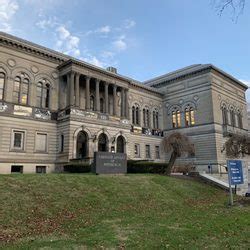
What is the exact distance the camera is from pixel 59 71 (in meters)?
36.8

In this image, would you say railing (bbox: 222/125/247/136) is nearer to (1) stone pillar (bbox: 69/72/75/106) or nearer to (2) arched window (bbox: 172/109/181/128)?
(2) arched window (bbox: 172/109/181/128)

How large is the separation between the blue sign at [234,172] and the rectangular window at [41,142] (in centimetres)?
2124

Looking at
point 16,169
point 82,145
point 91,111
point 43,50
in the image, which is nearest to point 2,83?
point 43,50

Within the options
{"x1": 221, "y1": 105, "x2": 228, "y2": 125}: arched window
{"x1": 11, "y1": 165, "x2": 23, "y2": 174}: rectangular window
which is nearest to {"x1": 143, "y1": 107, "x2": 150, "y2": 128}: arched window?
{"x1": 221, "y1": 105, "x2": 228, "y2": 125}: arched window

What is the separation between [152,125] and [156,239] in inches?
1598

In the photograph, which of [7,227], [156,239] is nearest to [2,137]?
[7,227]

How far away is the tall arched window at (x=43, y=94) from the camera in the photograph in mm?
34406

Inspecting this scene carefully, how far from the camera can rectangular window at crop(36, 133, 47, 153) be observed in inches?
1303

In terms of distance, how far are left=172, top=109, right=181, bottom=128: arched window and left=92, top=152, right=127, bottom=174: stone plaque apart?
2562cm

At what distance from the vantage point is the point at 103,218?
1348cm

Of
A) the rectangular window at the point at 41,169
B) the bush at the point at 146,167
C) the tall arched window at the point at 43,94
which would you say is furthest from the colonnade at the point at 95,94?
the bush at the point at 146,167

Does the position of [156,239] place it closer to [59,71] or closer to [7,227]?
[7,227]

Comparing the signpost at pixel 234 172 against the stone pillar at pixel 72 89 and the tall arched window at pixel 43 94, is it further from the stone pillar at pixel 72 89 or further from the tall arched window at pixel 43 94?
the tall arched window at pixel 43 94

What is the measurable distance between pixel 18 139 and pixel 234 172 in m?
22.7
